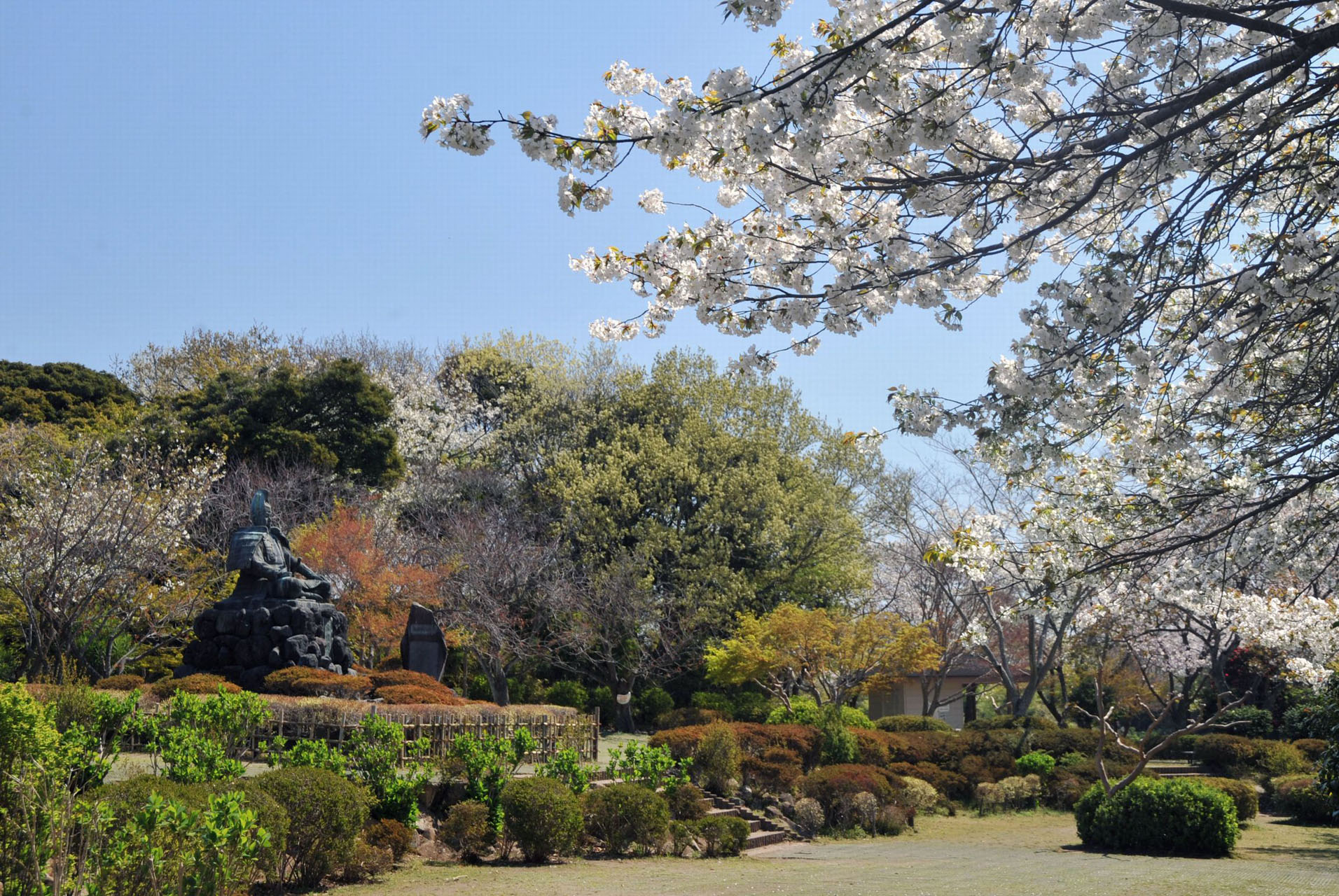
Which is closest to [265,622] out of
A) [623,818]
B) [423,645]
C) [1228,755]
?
[423,645]

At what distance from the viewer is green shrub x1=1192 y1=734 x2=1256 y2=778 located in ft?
76.4

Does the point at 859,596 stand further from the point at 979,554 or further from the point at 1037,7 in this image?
the point at 1037,7

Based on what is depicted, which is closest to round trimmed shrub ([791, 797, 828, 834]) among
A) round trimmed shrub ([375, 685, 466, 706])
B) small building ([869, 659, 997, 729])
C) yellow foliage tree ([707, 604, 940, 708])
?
round trimmed shrub ([375, 685, 466, 706])

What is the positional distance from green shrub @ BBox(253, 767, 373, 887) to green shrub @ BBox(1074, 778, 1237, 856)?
1053cm

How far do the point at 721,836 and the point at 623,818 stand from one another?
1.80 m

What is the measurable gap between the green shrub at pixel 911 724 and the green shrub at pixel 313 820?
18.7 m

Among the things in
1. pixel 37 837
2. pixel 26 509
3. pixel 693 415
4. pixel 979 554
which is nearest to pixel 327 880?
pixel 37 837

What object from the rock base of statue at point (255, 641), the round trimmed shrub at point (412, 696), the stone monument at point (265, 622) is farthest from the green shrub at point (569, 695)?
the round trimmed shrub at point (412, 696)

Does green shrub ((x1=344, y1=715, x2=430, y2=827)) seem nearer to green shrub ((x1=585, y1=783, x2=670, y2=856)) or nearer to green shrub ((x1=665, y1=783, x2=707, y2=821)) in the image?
green shrub ((x1=585, y1=783, x2=670, y2=856))

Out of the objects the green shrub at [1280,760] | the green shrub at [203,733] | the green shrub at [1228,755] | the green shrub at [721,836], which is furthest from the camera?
the green shrub at [1228,755]

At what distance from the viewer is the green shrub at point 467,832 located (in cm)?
1121

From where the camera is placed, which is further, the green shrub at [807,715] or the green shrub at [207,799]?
the green shrub at [807,715]

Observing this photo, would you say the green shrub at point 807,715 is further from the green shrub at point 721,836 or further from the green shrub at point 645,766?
the green shrub at point 721,836

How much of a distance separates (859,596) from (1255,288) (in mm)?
27474
